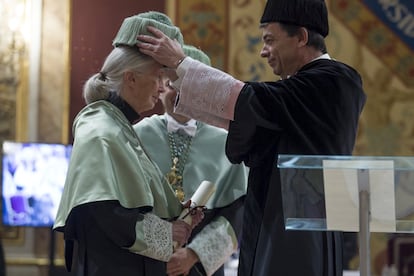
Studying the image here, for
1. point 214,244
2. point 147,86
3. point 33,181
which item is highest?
point 147,86

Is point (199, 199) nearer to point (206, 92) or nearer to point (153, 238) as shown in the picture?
point (153, 238)

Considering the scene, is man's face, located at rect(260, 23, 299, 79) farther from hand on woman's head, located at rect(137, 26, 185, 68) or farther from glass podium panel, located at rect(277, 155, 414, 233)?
glass podium panel, located at rect(277, 155, 414, 233)

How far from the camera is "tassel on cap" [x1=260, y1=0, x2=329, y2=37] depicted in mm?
2488

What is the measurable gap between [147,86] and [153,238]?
0.44 meters

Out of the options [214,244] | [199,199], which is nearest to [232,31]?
[214,244]

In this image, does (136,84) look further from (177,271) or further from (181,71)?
(177,271)

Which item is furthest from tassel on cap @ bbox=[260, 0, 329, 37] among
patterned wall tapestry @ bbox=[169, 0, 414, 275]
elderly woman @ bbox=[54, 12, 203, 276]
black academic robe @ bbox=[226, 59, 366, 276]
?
patterned wall tapestry @ bbox=[169, 0, 414, 275]

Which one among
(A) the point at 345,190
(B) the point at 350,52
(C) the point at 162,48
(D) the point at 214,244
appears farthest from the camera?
(B) the point at 350,52

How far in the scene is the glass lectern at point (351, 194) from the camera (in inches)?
74.3

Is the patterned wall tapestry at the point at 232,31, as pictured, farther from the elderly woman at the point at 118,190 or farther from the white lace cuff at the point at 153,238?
the white lace cuff at the point at 153,238

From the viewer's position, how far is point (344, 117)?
243 cm

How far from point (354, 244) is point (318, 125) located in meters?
3.54

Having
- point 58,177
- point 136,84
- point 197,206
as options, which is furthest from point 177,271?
point 58,177

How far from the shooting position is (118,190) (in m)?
2.40
